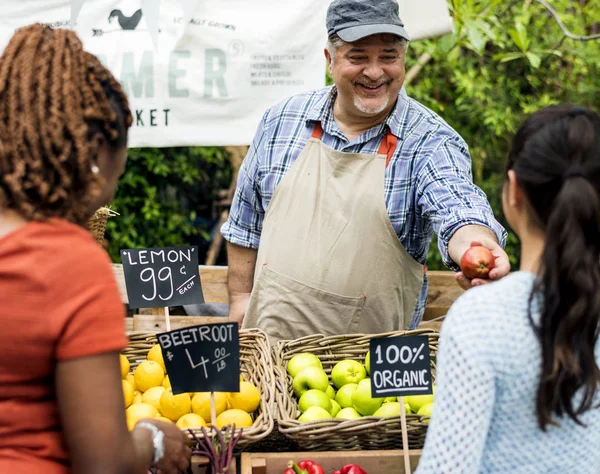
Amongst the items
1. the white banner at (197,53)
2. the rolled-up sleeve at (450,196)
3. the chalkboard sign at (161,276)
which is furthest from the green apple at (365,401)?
the white banner at (197,53)

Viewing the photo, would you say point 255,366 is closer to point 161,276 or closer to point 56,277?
point 161,276

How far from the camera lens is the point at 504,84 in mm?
5996

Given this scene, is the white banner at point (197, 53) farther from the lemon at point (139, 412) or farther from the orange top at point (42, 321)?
the orange top at point (42, 321)

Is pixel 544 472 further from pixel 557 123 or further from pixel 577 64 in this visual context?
pixel 577 64

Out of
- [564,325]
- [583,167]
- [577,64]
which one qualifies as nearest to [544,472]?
[564,325]

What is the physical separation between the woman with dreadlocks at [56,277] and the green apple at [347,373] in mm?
1287

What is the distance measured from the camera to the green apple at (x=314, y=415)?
2.20 meters

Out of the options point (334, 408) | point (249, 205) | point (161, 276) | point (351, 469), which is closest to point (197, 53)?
point (249, 205)

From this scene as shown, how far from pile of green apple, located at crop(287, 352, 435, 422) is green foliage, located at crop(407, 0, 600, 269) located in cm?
311

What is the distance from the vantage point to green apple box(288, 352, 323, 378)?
2508 millimetres

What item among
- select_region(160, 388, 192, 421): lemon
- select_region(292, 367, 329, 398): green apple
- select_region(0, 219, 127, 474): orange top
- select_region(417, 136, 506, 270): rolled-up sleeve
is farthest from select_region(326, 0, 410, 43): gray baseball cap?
select_region(0, 219, 127, 474): orange top

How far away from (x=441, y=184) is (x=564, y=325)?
1.35 meters

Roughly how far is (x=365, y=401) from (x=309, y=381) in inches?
8.5

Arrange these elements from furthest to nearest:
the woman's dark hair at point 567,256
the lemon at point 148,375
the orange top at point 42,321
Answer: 1. the lemon at point 148,375
2. the woman's dark hair at point 567,256
3. the orange top at point 42,321
